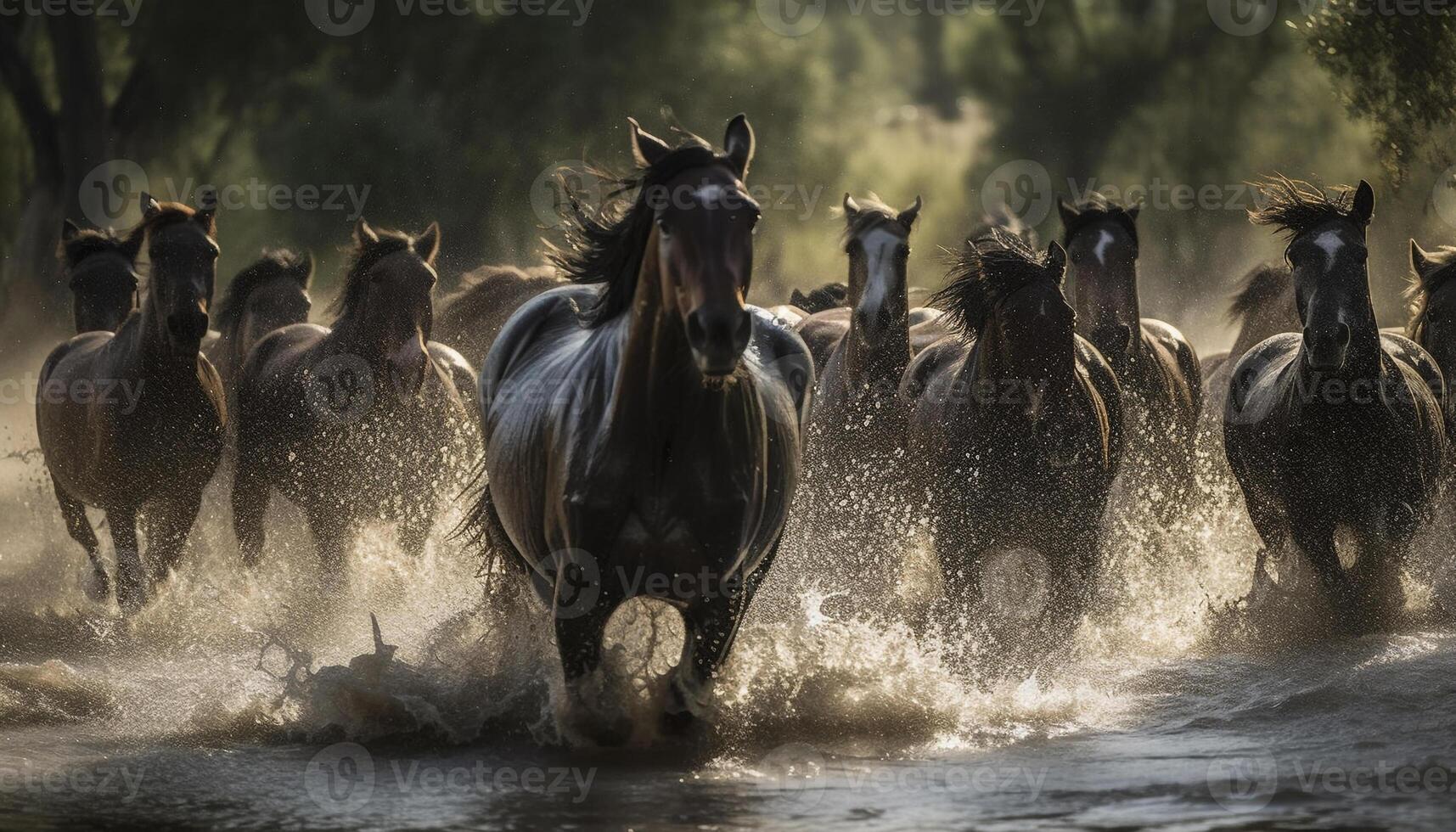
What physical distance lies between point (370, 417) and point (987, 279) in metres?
3.37

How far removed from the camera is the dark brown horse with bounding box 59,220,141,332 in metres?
11.0

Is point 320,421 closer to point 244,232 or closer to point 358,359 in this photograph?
point 358,359

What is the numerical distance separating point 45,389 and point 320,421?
186 centimetres

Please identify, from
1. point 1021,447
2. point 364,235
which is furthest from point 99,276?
point 1021,447

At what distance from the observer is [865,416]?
9.05 meters

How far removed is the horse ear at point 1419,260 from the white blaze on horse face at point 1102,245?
1548mm

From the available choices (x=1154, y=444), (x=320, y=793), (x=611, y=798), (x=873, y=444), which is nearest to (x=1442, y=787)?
(x=611, y=798)

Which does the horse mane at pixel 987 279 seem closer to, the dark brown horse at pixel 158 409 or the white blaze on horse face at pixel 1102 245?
the white blaze on horse face at pixel 1102 245

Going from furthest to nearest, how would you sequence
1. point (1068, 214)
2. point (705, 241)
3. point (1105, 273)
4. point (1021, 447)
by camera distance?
point (1068, 214)
point (1105, 273)
point (1021, 447)
point (705, 241)

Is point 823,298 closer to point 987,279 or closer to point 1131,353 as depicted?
point 1131,353

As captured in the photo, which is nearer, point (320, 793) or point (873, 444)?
point (320, 793)

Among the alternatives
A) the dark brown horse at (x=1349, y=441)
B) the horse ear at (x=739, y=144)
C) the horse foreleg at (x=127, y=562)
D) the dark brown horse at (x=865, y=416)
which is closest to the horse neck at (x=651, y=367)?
the horse ear at (x=739, y=144)

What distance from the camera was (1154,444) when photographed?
993cm

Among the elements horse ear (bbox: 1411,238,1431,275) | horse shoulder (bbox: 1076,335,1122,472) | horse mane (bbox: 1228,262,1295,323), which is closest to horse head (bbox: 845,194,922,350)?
horse shoulder (bbox: 1076,335,1122,472)
